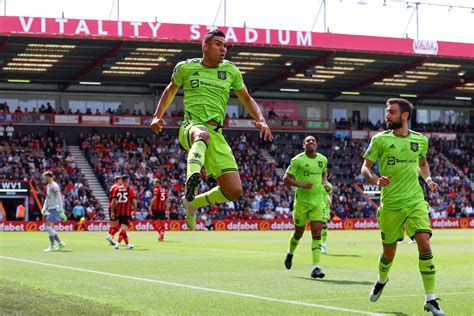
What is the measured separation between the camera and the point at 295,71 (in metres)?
57.9

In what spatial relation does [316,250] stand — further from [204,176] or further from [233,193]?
[204,176]

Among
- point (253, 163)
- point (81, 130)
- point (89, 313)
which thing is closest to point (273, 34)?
point (253, 163)

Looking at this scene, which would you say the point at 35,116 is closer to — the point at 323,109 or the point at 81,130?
the point at 81,130

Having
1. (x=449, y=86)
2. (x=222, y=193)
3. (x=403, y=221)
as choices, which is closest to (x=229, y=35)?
(x=449, y=86)

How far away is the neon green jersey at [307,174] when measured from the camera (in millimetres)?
16859

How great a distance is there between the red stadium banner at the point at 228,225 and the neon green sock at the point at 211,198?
3224cm

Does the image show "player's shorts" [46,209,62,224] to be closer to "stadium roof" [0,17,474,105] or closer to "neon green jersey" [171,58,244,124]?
"neon green jersey" [171,58,244,124]

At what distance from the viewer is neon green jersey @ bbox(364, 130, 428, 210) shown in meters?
10.9

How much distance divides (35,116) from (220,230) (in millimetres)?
15865

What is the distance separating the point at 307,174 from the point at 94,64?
126ft

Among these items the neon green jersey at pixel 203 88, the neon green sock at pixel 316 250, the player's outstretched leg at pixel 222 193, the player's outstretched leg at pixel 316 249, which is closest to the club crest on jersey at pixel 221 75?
the neon green jersey at pixel 203 88

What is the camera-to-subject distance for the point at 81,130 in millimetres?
58031

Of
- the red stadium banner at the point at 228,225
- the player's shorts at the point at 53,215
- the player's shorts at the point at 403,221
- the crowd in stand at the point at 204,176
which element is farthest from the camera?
the crowd in stand at the point at 204,176

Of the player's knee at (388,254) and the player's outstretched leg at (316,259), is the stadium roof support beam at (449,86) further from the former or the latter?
the player's knee at (388,254)
